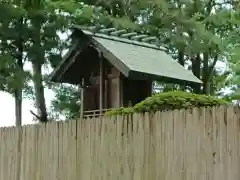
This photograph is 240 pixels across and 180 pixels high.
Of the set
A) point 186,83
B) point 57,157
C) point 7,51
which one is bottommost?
point 57,157

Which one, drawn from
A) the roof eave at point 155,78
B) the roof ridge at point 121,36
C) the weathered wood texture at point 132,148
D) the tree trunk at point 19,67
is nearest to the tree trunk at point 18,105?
the tree trunk at point 19,67

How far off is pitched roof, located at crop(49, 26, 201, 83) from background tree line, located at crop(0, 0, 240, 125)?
262cm

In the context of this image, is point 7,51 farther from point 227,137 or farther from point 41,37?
point 227,137

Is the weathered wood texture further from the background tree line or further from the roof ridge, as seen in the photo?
the background tree line

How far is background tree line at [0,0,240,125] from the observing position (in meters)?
17.7

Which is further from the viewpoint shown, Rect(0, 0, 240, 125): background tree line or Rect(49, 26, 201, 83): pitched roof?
Rect(0, 0, 240, 125): background tree line

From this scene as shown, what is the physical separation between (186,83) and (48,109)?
35.2 feet

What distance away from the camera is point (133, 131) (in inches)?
197

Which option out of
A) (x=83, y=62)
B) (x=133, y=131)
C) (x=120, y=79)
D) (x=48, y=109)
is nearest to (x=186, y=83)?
(x=120, y=79)

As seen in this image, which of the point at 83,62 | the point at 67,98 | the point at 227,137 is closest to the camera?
the point at 227,137

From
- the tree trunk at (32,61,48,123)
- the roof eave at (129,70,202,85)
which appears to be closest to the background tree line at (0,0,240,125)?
the tree trunk at (32,61,48,123)

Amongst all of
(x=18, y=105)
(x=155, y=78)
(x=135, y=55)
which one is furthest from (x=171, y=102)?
(x=18, y=105)

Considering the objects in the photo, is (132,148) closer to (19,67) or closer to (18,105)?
Result: (19,67)

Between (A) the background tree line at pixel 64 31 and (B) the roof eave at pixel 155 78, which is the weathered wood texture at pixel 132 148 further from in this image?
(A) the background tree line at pixel 64 31
